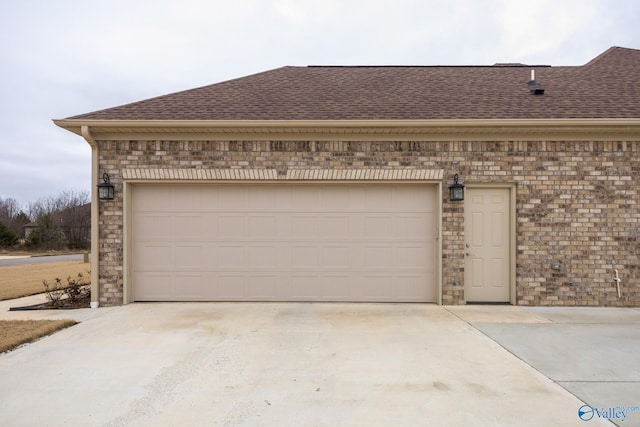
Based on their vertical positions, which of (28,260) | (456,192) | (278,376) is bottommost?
(28,260)

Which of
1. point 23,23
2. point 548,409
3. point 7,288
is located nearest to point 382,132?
point 548,409

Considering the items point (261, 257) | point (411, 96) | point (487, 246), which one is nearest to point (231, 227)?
point (261, 257)

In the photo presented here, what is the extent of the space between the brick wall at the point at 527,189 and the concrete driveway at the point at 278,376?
54.0 inches

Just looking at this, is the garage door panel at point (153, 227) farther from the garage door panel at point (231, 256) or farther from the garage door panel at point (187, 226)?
the garage door panel at point (231, 256)

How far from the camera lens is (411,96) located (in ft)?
26.8

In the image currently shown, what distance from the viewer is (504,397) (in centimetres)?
347

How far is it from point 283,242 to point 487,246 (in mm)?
3775

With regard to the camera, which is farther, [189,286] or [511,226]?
[189,286]

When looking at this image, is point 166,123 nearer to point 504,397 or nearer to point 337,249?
point 337,249

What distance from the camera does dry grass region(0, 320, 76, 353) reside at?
4992 mm

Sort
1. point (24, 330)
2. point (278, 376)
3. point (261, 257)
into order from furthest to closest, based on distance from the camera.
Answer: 1. point (261, 257)
2. point (24, 330)
3. point (278, 376)

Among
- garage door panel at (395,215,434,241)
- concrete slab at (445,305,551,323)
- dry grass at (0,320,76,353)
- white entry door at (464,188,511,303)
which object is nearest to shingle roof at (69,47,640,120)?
white entry door at (464,188,511,303)

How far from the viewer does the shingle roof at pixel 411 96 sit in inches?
285

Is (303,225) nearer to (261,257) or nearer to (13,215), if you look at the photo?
(261,257)
